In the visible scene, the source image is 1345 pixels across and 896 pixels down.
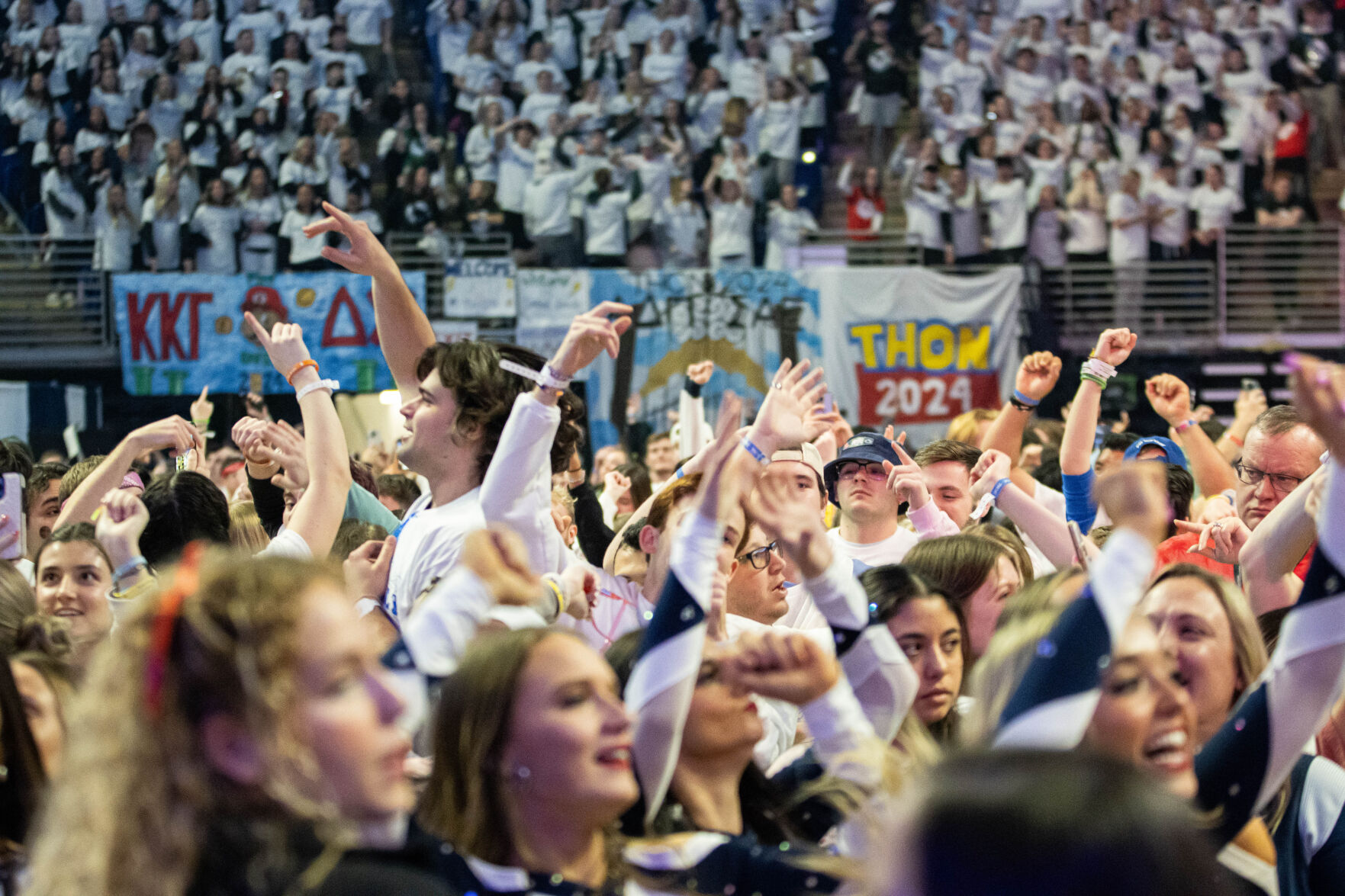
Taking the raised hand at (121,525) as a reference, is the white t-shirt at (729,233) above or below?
above

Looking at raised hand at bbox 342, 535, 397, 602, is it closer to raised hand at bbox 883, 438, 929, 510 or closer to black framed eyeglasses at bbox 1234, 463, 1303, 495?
raised hand at bbox 883, 438, 929, 510

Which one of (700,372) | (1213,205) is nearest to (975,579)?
(700,372)

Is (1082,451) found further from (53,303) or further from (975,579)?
(53,303)

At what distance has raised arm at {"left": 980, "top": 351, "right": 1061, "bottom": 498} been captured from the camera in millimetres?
5035

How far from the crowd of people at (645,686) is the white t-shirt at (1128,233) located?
372 inches

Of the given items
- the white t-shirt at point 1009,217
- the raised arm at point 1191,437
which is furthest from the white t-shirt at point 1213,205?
the raised arm at point 1191,437

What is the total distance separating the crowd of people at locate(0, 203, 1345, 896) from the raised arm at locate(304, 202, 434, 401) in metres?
0.01

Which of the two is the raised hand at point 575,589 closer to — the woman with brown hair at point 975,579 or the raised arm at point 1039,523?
the woman with brown hair at point 975,579

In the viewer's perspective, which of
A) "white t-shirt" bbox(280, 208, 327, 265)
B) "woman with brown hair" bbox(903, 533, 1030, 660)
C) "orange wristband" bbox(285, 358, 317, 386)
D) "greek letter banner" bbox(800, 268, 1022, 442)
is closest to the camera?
"woman with brown hair" bbox(903, 533, 1030, 660)

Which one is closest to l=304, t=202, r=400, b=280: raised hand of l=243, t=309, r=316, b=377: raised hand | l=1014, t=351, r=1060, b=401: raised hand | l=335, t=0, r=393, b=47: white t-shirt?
l=243, t=309, r=316, b=377: raised hand

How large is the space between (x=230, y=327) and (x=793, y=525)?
9869 millimetres

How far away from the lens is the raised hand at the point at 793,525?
6.83ft

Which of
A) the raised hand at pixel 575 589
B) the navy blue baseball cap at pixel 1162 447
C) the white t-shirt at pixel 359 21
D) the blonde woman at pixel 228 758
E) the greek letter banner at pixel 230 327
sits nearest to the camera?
the blonde woman at pixel 228 758

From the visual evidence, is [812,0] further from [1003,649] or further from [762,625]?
[1003,649]
